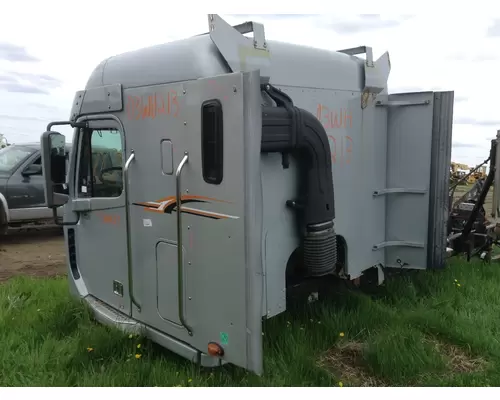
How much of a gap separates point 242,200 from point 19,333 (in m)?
2.88

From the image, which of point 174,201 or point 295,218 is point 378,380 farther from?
point 174,201

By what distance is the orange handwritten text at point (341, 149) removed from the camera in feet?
14.0

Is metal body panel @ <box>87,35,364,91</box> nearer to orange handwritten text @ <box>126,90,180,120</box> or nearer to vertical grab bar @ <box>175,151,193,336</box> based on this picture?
orange handwritten text @ <box>126,90,180,120</box>

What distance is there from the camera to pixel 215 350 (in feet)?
10.5

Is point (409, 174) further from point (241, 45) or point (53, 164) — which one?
point (53, 164)

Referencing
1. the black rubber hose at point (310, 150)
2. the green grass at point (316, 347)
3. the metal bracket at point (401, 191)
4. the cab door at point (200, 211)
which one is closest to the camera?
the cab door at point (200, 211)

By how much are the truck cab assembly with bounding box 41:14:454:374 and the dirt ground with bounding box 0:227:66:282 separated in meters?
3.20

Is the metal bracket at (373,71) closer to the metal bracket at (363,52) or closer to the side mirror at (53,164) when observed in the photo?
the metal bracket at (363,52)

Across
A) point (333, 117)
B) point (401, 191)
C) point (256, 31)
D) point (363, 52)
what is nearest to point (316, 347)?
point (401, 191)

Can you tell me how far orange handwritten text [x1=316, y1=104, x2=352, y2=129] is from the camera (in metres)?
4.14

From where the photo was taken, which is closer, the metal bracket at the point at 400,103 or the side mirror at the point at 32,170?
the metal bracket at the point at 400,103

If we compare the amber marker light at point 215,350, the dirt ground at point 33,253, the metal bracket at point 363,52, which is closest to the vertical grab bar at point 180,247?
the amber marker light at point 215,350

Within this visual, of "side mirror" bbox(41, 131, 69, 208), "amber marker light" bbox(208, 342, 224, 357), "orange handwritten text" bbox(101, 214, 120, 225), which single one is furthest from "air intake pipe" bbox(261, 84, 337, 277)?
"side mirror" bbox(41, 131, 69, 208)

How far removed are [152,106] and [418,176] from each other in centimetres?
286
